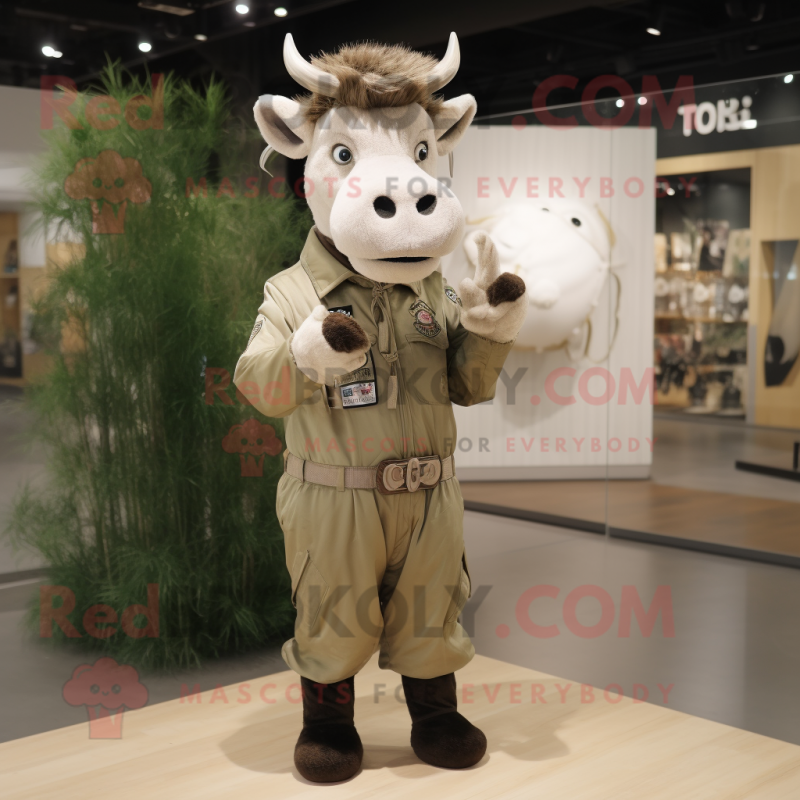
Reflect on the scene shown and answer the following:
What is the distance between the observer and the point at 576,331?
4855 millimetres

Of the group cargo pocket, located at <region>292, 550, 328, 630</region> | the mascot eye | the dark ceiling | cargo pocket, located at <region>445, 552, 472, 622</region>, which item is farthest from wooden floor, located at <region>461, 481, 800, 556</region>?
the mascot eye

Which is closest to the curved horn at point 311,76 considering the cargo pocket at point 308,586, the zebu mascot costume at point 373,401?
the zebu mascot costume at point 373,401

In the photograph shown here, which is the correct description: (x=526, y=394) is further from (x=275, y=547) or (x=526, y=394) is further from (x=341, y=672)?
(x=341, y=672)

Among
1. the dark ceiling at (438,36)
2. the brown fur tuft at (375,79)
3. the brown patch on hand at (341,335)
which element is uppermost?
the dark ceiling at (438,36)

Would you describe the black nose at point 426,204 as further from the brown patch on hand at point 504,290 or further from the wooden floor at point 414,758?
the wooden floor at point 414,758

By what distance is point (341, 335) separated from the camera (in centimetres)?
174

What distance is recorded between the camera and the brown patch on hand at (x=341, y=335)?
1.74m

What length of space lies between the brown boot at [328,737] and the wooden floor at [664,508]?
2.65m

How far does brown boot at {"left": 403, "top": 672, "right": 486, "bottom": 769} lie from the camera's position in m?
2.12

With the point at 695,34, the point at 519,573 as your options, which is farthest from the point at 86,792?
the point at 695,34

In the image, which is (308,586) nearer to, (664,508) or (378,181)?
(378,181)

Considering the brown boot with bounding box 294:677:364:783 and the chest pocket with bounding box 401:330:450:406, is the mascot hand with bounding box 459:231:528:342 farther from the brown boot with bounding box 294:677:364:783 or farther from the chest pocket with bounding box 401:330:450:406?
the brown boot with bounding box 294:677:364:783

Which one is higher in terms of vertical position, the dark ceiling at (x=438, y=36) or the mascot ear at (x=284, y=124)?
the dark ceiling at (x=438, y=36)

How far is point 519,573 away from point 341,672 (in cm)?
216
